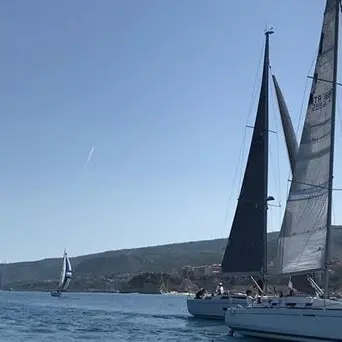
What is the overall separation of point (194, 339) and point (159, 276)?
147 metres

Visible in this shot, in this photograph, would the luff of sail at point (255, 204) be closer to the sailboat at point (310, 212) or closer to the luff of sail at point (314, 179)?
the sailboat at point (310, 212)

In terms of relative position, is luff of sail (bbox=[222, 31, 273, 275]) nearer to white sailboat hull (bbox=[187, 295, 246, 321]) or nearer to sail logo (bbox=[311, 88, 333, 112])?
white sailboat hull (bbox=[187, 295, 246, 321])

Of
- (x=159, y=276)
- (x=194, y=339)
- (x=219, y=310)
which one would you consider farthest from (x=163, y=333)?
(x=159, y=276)

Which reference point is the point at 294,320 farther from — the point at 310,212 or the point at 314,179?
the point at 314,179

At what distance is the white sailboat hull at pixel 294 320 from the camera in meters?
23.7

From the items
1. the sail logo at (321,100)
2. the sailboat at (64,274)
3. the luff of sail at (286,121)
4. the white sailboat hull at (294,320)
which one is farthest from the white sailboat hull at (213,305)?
the sailboat at (64,274)

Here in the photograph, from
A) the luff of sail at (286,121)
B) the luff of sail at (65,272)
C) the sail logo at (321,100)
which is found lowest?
the luff of sail at (65,272)

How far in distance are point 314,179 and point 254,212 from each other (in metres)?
14.2

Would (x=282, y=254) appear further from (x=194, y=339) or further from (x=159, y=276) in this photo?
(x=159, y=276)

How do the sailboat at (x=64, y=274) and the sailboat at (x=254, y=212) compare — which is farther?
the sailboat at (x=64, y=274)

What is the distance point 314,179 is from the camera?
27312mm

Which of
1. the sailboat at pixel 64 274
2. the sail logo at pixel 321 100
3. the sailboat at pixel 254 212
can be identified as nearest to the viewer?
the sail logo at pixel 321 100

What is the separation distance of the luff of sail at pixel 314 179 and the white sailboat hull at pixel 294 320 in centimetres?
A: 156

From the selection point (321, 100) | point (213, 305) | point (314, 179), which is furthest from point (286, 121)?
point (314, 179)
